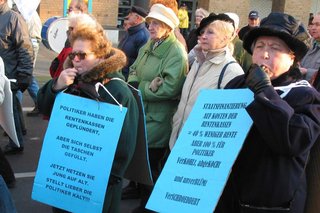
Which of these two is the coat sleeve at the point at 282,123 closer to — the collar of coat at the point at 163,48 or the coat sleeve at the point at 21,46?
the collar of coat at the point at 163,48

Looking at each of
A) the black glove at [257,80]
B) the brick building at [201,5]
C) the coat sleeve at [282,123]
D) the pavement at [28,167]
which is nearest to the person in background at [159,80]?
the pavement at [28,167]

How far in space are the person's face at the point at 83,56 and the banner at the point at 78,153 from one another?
193 mm

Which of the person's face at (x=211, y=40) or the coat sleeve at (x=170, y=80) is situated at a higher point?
the person's face at (x=211, y=40)

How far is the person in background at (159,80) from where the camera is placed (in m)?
4.05

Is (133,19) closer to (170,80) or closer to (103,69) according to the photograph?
(170,80)

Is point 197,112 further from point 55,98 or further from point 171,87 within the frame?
point 171,87

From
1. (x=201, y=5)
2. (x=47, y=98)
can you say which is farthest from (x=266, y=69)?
(x=201, y=5)

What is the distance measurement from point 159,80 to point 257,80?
2083 mm

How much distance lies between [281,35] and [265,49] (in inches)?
3.8

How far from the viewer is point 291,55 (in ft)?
7.24

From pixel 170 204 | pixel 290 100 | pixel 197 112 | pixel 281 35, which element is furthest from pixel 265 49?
pixel 170 204

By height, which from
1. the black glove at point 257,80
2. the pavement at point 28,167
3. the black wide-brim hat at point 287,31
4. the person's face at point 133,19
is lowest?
the pavement at point 28,167

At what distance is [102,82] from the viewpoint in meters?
2.79

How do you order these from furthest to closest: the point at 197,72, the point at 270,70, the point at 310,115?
the point at 197,72
the point at 270,70
the point at 310,115
